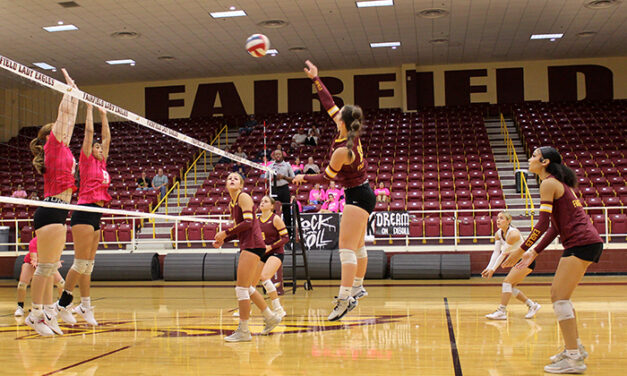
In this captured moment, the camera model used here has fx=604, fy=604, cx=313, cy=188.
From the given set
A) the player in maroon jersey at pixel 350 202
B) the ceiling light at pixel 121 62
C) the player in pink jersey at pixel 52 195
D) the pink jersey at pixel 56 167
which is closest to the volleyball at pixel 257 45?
the player in maroon jersey at pixel 350 202

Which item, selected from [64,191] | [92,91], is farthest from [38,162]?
[92,91]

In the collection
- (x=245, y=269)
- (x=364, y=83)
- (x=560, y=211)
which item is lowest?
(x=245, y=269)

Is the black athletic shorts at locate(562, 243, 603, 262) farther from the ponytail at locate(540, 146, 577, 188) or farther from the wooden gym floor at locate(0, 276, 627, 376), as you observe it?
the wooden gym floor at locate(0, 276, 627, 376)

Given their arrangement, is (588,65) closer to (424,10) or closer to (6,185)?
(424,10)

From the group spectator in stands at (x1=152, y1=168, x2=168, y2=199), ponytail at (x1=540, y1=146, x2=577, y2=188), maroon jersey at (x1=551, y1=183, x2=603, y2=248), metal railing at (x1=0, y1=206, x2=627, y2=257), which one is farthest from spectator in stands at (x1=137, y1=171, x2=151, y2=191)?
maroon jersey at (x1=551, y1=183, x2=603, y2=248)

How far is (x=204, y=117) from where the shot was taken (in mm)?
25156

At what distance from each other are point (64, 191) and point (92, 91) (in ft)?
72.5

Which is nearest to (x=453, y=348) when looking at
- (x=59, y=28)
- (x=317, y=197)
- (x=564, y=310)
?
(x=564, y=310)

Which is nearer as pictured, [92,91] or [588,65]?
[588,65]

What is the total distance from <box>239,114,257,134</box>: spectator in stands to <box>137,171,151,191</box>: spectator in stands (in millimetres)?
5174

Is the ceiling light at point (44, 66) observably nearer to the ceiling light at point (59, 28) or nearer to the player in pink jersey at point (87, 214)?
the ceiling light at point (59, 28)

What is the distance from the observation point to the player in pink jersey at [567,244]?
4.81 m

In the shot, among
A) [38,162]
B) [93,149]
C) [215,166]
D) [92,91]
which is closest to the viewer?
[38,162]

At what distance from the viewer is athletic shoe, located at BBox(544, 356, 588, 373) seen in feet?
15.4
